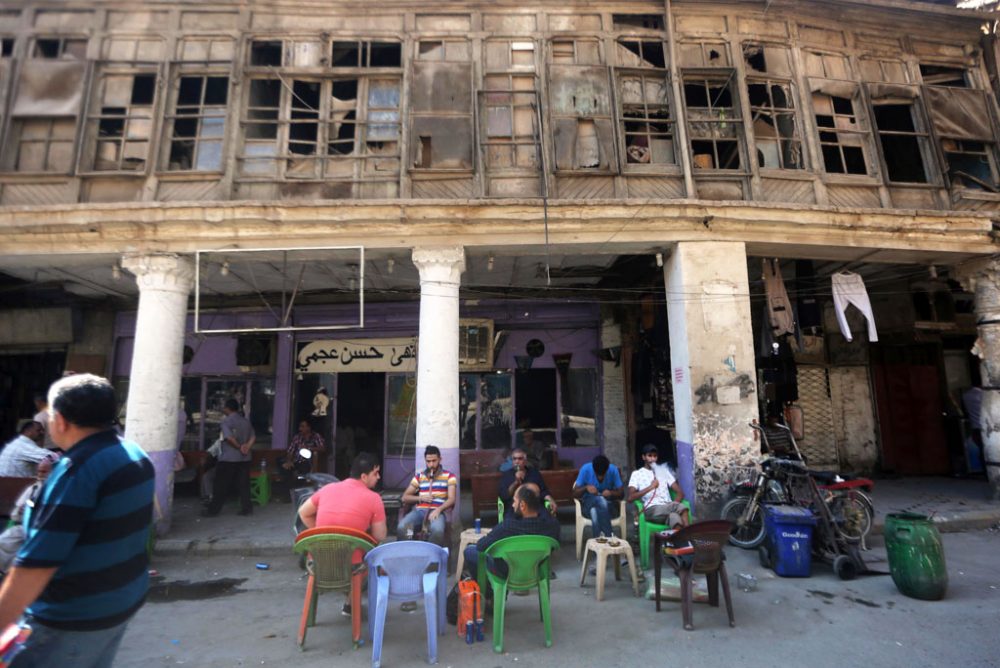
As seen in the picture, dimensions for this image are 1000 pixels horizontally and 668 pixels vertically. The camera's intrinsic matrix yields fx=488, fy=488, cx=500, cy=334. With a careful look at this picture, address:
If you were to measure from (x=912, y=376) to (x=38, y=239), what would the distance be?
18.7 metres

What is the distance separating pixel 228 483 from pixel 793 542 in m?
9.02

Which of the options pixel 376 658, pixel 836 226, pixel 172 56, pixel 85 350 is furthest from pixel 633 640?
pixel 85 350

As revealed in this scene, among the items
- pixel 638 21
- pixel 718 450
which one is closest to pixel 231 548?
pixel 718 450

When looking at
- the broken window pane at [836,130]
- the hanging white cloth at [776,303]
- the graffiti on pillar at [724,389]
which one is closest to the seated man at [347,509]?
the graffiti on pillar at [724,389]

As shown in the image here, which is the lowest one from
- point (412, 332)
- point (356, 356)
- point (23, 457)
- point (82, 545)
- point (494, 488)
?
point (494, 488)

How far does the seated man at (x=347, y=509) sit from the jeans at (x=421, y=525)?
127cm

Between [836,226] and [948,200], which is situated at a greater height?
[948,200]

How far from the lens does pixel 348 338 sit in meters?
12.1

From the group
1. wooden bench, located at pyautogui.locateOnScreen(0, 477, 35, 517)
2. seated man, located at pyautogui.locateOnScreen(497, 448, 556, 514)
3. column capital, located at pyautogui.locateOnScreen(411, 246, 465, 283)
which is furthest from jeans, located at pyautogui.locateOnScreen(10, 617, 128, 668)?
column capital, located at pyautogui.locateOnScreen(411, 246, 465, 283)

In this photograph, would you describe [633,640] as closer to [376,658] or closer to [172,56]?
[376,658]

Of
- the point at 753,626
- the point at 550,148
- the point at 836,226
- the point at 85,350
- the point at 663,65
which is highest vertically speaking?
the point at 663,65

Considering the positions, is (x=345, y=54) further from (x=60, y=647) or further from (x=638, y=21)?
(x=60, y=647)

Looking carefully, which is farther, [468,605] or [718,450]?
[718,450]

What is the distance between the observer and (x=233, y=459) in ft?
29.1
